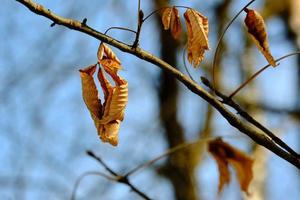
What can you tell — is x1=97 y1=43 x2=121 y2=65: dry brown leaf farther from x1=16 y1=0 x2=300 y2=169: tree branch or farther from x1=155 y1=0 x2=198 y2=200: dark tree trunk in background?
x1=155 y1=0 x2=198 y2=200: dark tree trunk in background

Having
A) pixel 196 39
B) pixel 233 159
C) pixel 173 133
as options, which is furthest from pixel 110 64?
pixel 173 133

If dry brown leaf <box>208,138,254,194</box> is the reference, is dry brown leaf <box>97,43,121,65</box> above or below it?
above

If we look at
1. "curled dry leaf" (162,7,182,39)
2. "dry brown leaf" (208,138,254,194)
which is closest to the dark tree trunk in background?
"dry brown leaf" (208,138,254,194)

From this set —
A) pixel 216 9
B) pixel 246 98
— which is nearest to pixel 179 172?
pixel 246 98

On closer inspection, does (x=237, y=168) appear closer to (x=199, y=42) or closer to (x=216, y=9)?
(x=199, y=42)

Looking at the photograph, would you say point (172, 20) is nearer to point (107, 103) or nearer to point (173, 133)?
point (107, 103)

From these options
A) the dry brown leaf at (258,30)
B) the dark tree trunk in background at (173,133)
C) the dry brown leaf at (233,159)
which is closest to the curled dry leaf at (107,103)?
the dry brown leaf at (258,30)

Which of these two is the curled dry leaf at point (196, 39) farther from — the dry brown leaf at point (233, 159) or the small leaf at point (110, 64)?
the dry brown leaf at point (233, 159)
